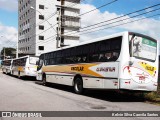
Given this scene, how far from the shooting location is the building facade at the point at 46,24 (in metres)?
72.7

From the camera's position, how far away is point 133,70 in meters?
12.6

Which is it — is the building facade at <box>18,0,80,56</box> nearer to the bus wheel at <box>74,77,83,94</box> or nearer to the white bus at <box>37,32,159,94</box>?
the bus wheel at <box>74,77,83,94</box>

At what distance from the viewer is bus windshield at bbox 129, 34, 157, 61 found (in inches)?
503

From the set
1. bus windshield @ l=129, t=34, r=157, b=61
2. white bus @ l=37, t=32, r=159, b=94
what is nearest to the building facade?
white bus @ l=37, t=32, r=159, b=94

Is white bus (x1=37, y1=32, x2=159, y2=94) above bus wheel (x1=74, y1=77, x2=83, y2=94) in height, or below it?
above

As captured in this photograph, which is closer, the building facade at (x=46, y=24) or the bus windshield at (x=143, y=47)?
the bus windshield at (x=143, y=47)

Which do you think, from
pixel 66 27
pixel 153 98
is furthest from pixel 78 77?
pixel 66 27

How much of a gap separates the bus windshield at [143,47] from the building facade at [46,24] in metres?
57.8

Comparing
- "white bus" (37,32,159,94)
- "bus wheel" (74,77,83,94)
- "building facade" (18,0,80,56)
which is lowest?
"bus wheel" (74,77,83,94)

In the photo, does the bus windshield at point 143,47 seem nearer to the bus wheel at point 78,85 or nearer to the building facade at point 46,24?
the bus wheel at point 78,85

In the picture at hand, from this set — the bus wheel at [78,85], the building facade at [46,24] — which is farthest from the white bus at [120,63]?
the building facade at [46,24]

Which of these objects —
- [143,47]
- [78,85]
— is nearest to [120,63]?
[143,47]

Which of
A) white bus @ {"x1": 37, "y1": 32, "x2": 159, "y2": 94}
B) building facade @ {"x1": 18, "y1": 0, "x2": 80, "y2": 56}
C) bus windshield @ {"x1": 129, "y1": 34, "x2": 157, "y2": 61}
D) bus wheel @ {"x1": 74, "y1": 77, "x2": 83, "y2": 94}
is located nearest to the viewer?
white bus @ {"x1": 37, "y1": 32, "x2": 159, "y2": 94}

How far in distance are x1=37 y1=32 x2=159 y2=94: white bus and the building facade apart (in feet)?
183
